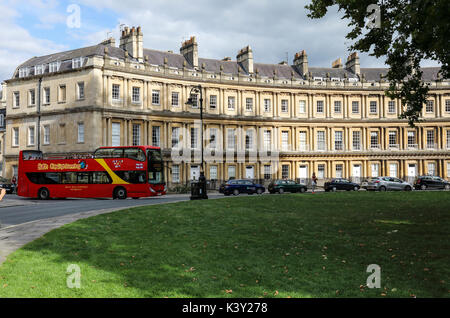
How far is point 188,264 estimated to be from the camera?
9414 millimetres

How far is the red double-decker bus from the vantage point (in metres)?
31.5

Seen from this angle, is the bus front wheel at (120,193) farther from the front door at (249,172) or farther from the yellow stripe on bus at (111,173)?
the front door at (249,172)

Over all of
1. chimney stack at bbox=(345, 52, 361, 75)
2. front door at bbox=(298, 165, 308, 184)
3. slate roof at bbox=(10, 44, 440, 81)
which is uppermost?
chimney stack at bbox=(345, 52, 361, 75)

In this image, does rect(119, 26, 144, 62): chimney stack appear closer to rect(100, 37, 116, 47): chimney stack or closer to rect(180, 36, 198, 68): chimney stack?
rect(100, 37, 116, 47): chimney stack

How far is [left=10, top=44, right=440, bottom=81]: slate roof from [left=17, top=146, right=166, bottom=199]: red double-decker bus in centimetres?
1913

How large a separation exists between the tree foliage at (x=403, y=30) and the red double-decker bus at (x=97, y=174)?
20268 millimetres

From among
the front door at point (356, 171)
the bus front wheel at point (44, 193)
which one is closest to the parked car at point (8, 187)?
the bus front wheel at point (44, 193)

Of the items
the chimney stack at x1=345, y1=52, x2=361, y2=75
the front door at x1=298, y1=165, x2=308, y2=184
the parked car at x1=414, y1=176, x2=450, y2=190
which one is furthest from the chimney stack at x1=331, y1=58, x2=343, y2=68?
the parked car at x1=414, y1=176, x2=450, y2=190

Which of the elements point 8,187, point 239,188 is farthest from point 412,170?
point 8,187

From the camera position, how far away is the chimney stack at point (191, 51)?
54.3 metres

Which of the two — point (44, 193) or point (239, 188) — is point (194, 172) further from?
point (44, 193)

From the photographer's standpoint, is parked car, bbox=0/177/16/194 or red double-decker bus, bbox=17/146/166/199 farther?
parked car, bbox=0/177/16/194

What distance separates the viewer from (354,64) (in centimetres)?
6397

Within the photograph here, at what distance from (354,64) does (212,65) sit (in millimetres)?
23502
